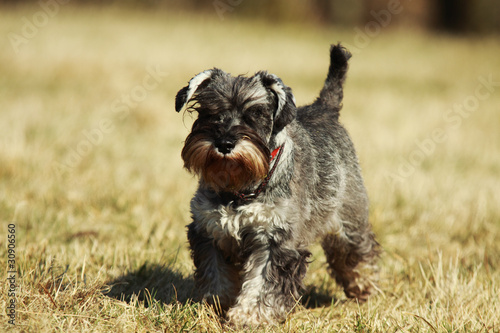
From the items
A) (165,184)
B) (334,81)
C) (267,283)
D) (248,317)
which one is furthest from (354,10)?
(248,317)

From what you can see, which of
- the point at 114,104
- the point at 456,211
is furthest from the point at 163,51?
the point at 456,211

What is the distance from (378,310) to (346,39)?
63.1 ft

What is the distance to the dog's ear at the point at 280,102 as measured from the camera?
151 inches

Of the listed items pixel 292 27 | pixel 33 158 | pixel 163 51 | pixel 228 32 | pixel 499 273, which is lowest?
pixel 33 158

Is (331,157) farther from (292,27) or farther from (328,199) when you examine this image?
(292,27)

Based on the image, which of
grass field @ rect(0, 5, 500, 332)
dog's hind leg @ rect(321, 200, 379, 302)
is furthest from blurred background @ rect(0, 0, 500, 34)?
dog's hind leg @ rect(321, 200, 379, 302)

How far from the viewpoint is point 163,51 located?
16.8 meters

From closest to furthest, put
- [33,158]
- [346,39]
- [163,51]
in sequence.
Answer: [33,158], [163,51], [346,39]

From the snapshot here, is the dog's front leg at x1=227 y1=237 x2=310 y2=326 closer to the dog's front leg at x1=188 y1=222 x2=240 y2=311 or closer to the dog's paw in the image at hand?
the dog's paw

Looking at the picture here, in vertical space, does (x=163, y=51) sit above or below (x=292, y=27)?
below

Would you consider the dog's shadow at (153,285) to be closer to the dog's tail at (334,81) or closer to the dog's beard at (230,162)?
the dog's beard at (230,162)

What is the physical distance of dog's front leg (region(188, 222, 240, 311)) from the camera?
13.3ft

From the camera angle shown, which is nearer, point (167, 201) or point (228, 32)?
point (167, 201)

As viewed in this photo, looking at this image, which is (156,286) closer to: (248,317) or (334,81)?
(248,317)
